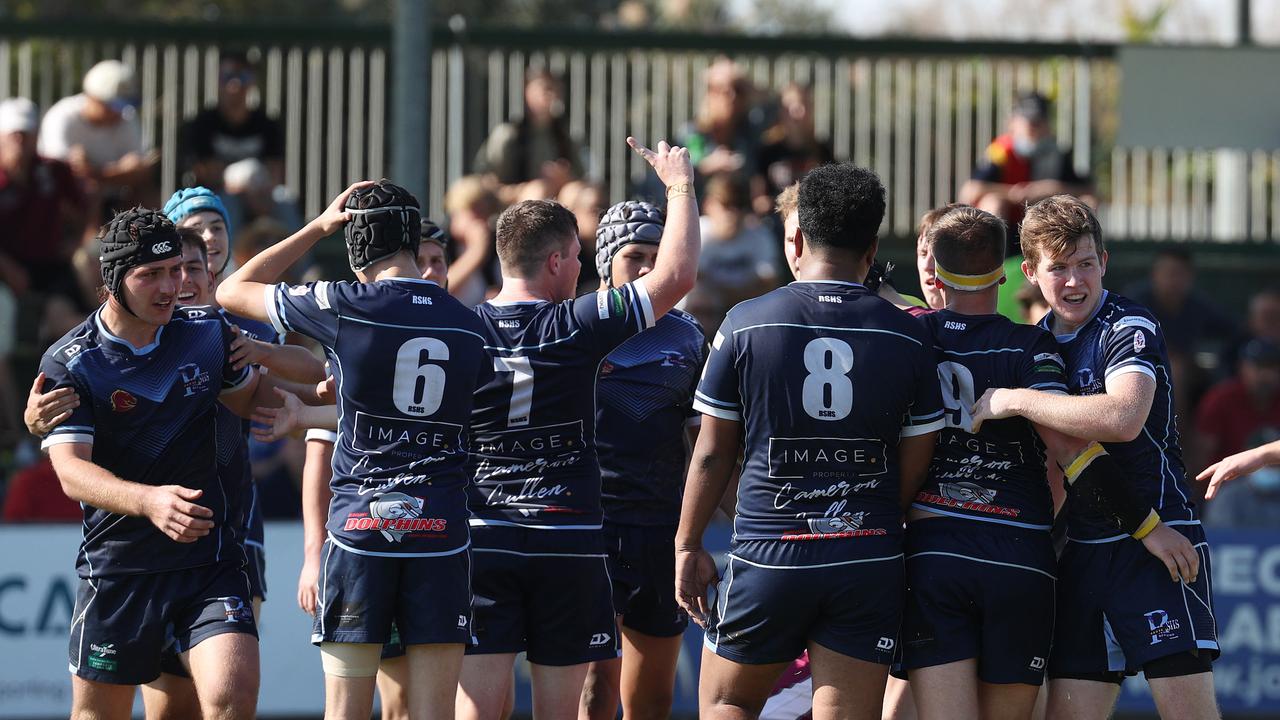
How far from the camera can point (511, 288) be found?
Result: 580 cm

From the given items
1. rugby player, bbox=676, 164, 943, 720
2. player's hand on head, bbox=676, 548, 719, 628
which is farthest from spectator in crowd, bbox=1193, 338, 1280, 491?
player's hand on head, bbox=676, 548, 719, 628

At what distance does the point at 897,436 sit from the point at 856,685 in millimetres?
835

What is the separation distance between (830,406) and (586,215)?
18.9 ft

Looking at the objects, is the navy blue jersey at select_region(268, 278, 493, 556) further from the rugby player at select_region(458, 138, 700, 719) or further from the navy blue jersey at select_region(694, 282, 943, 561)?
the navy blue jersey at select_region(694, 282, 943, 561)

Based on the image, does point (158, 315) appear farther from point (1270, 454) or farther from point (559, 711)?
point (1270, 454)

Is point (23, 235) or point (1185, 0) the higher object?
point (1185, 0)

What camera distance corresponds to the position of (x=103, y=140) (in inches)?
478

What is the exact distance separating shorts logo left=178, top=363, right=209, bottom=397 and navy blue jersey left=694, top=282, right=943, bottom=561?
2.04 m

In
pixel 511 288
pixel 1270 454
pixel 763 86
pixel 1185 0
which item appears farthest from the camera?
pixel 1185 0

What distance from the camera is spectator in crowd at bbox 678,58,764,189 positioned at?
12.2m

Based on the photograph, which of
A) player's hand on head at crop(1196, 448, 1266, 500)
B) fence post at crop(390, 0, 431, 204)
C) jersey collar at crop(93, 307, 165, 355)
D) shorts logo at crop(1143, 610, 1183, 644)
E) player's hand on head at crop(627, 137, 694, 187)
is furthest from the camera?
fence post at crop(390, 0, 431, 204)

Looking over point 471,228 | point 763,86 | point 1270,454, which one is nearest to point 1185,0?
point 763,86

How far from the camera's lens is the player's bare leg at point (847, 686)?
5102mm

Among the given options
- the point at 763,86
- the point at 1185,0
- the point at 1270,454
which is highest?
the point at 1185,0
